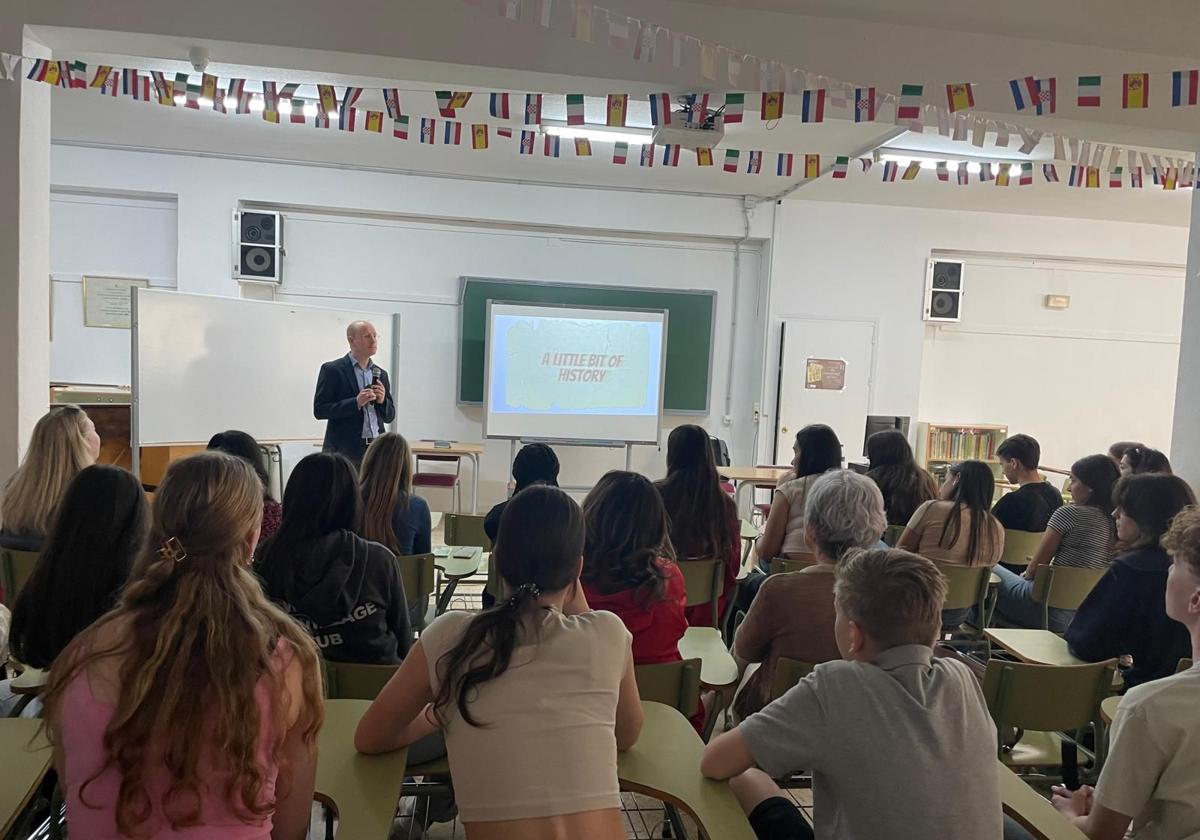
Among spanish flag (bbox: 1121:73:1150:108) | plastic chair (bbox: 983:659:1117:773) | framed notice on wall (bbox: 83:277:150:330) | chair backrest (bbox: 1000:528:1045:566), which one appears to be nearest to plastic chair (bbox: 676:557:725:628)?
plastic chair (bbox: 983:659:1117:773)

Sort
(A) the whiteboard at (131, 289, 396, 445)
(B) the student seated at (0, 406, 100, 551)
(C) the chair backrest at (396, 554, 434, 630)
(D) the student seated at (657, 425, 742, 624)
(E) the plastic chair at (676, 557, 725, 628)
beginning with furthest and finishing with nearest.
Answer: (A) the whiteboard at (131, 289, 396, 445), (D) the student seated at (657, 425, 742, 624), (E) the plastic chair at (676, 557, 725, 628), (C) the chair backrest at (396, 554, 434, 630), (B) the student seated at (0, 406, 100, 551)

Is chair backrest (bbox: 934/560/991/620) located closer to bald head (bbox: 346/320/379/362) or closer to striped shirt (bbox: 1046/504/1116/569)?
striped shirt (bbox: 1046/504/1116/569)

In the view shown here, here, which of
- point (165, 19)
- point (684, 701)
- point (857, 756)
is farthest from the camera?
point (165, 19)

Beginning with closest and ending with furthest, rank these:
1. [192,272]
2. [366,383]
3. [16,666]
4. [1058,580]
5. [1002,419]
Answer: [16,666]
[1058,580]
[366,383]
[192,272]
[1002,419]

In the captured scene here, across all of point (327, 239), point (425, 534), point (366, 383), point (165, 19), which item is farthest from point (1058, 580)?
point (327, 239)

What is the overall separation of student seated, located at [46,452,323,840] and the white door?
6.62m

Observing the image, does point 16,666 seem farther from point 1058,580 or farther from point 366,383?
point 1058,580

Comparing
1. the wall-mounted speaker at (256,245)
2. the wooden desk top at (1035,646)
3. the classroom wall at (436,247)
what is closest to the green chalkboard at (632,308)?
the classroom wall at (436,247)

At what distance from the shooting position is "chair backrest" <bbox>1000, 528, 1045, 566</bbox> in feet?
12.2

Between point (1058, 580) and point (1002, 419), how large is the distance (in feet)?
18.3

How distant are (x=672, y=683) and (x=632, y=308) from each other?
566 centimetres

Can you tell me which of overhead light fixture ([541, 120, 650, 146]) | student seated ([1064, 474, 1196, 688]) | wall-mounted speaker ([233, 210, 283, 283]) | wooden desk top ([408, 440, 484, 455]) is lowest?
wooden desk top ([408, 440, 484, 455])

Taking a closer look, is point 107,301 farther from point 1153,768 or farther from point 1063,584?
point 1153,768

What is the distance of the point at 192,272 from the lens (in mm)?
6590
